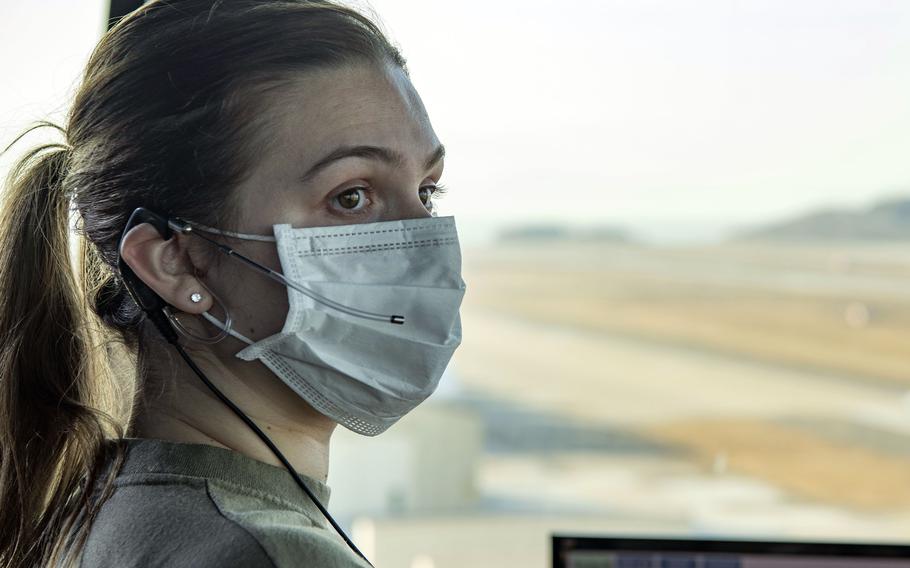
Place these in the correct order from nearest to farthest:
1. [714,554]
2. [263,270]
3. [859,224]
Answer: [263,270] < [714,554] < [859,224]

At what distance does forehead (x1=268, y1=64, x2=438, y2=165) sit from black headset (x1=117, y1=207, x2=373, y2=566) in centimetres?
15

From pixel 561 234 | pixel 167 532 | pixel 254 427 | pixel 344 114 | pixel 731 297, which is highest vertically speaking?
pixel 561 234

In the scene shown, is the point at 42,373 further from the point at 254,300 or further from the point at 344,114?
the point at 344,114

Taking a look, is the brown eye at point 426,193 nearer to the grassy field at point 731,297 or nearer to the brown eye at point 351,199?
the brown eye at point 351,199

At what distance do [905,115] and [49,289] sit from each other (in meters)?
2.12

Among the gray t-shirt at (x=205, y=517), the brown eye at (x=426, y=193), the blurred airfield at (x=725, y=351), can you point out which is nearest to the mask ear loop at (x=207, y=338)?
the gray t-shirt at (x=205, y=517)

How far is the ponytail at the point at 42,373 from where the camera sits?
1.02 meters

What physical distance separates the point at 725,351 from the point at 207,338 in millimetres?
1738

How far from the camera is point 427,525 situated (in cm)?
243

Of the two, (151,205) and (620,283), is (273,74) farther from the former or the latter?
(620,283)

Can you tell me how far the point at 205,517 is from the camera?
85cm

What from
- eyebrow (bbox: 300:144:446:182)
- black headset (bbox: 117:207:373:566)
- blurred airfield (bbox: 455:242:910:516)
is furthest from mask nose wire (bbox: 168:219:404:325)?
blurred airfield (bbox: 455:242:910:516)

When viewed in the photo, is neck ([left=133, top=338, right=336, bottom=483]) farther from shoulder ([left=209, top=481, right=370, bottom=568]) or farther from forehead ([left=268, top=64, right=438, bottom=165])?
forehead ([left=268, top=64, right=438, bottom=165])

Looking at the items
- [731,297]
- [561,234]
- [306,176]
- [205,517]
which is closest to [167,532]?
[205,517]
